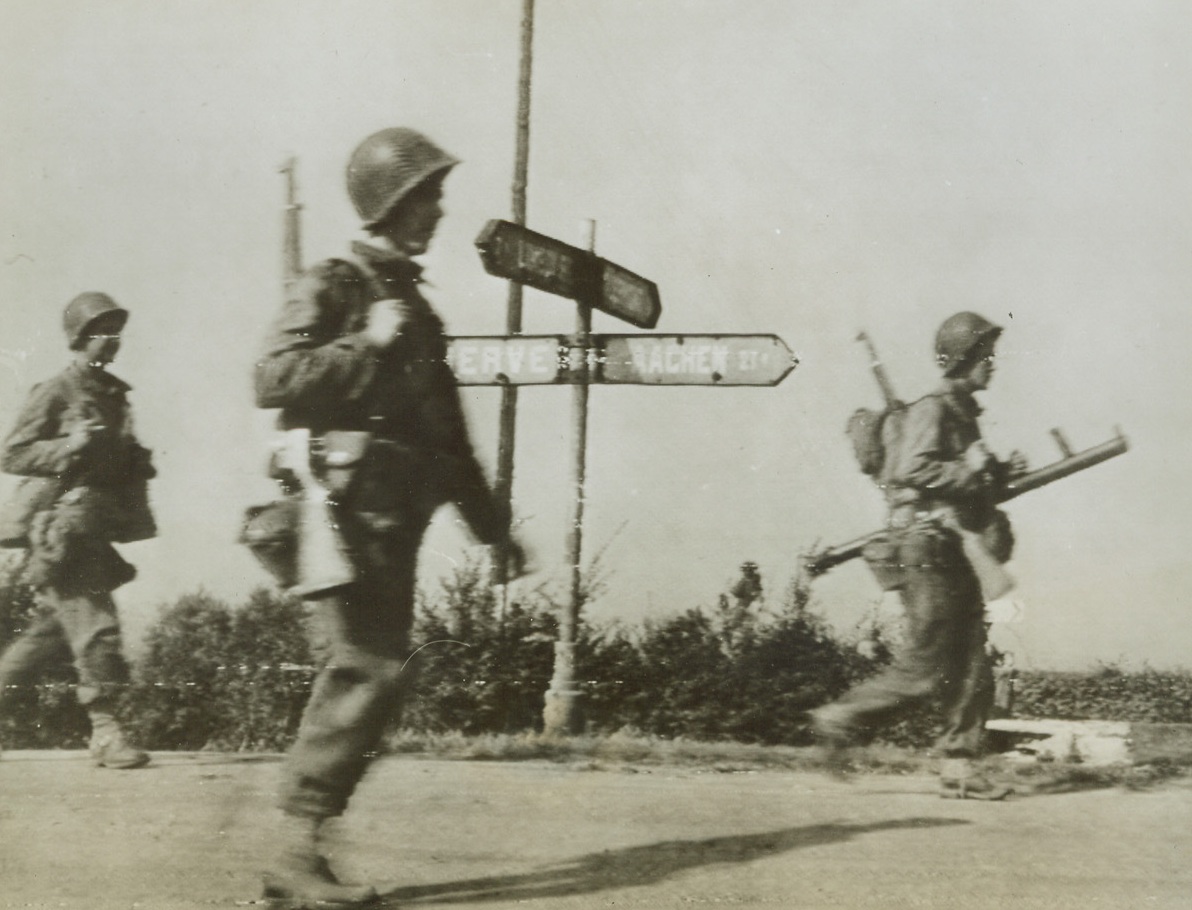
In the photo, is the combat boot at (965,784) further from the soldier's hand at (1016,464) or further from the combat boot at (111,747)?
the combat boot at (111,747)

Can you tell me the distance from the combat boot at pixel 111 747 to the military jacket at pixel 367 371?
4.74ft

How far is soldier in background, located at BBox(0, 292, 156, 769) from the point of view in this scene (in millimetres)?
4965

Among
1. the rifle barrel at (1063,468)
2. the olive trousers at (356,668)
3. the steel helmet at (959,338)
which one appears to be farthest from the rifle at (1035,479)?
the olive trousers at (356,668)

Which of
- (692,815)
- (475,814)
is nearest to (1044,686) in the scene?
(692,815)

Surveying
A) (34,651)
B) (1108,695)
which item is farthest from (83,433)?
(1108,695)

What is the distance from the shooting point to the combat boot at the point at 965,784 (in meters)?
4.95

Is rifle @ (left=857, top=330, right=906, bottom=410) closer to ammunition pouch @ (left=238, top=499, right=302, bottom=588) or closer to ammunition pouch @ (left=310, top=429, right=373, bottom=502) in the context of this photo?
ammunition pouch @ (left=310, top=429, right=373, bottom=502)

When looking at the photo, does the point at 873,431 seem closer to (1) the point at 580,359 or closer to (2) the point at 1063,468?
(2) the point at 1063,468

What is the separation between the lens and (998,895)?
15.2 feet

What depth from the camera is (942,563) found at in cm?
503

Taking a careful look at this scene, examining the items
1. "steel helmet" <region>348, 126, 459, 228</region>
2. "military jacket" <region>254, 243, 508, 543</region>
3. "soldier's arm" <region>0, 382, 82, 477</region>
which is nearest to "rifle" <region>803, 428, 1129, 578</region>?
"military jacket" <region>254, 243, 508, 543</region>

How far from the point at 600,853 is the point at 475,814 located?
0.50 m

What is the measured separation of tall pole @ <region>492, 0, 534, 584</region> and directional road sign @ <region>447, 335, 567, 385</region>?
5 centimetres

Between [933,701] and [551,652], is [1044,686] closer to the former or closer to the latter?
[933,701]
